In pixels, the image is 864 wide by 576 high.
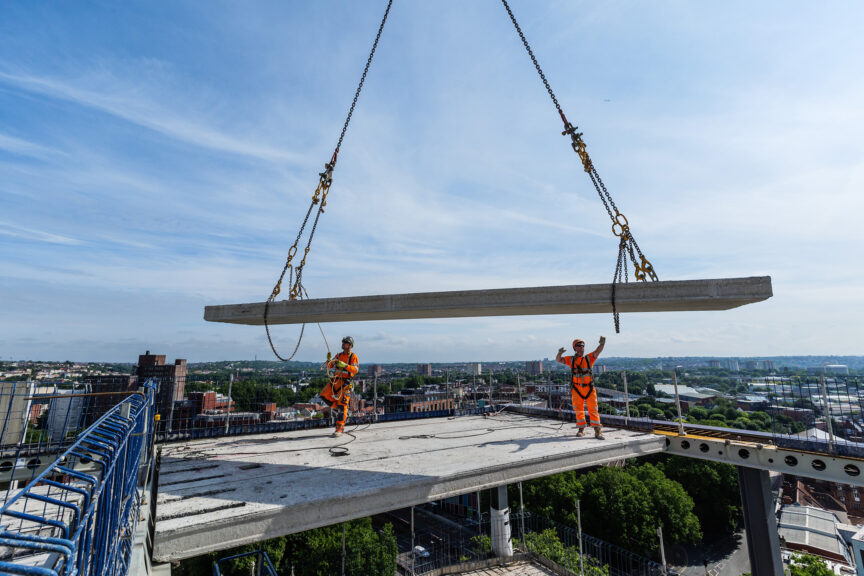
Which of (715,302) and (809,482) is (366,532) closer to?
(715,302)

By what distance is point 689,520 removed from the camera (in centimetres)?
2964

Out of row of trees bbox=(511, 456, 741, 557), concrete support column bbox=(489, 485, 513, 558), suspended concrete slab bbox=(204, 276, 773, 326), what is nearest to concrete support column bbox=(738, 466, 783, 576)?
suspended concrete slab bbox=(204, 276, 773, 326)

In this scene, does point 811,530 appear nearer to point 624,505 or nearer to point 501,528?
point 624,505

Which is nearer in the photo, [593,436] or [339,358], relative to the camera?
[339,358]

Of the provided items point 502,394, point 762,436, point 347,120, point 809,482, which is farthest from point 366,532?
point 809,482

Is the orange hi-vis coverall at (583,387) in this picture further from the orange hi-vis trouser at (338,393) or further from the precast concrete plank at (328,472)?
the orange hi-vis trouser at (338,393)

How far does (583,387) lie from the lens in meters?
9.38

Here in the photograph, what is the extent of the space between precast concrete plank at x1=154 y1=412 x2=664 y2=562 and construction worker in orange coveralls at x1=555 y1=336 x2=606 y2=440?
56 centimetres

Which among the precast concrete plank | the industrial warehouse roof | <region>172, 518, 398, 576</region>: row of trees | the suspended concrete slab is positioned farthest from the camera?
the industrial warehouse roof

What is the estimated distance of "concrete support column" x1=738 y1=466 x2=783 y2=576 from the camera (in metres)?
7.98

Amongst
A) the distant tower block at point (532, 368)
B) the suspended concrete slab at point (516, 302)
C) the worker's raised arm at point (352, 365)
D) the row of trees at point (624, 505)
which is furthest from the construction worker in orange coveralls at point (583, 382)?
the row of trees at point (624, 505)

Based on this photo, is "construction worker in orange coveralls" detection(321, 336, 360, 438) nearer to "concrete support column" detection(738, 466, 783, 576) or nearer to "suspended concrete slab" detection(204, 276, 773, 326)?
"suspended concrete slab" detection(204, 276, 773, 326)

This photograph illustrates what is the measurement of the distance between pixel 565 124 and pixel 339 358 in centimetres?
706

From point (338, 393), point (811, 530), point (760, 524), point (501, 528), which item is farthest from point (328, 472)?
point (811, 530)
